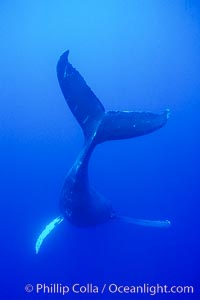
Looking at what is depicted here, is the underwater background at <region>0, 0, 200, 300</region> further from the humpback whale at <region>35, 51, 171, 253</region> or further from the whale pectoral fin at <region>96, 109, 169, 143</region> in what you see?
the whale pectoral fin at <region>96, 109, 169, 143</region>

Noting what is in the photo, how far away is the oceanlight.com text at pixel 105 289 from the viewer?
771 cm

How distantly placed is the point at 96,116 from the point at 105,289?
16.6 ft

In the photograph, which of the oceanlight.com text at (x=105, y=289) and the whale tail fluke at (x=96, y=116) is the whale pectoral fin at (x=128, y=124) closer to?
the whale tail fluke at (x=96, y=116)

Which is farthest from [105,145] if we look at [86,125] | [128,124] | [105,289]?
[128,124]

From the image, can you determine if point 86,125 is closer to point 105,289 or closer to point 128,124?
point 128,124

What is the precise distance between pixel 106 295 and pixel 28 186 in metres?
6.04

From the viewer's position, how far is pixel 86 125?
4.76 metres

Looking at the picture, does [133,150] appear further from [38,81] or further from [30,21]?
[30,21]

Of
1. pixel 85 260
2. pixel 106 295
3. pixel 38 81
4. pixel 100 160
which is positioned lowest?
pixel 106 295

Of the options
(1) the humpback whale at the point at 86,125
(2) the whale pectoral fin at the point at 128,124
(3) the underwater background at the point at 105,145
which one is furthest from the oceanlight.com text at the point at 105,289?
(2) the whale pectoral fin at the point at 128,124

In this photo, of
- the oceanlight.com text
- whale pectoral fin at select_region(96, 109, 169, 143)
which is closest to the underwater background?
the oceanlight.com text

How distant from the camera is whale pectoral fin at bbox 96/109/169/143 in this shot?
14.0 feet

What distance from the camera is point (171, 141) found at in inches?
543

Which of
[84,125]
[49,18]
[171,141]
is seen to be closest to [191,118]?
[171,141]
